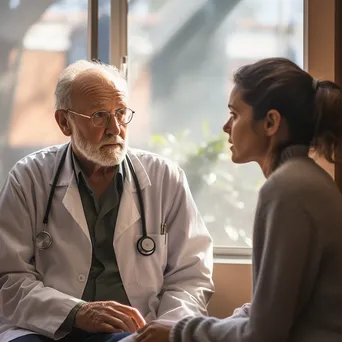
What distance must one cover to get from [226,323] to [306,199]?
1.07 feet

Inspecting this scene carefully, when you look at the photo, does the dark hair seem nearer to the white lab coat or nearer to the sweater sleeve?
the sweater sleeve

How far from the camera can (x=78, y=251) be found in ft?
6.79

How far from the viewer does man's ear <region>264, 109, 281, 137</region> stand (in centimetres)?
145

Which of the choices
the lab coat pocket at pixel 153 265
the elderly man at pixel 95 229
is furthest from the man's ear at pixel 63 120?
the lab coat pocket at pixel 153 265

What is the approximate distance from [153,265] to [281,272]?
0.87 m

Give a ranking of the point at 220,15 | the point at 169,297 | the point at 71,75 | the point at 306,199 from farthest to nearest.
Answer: the point at 220,15 → the point at 71,75 → the point at 169,297 → the point at 306,199

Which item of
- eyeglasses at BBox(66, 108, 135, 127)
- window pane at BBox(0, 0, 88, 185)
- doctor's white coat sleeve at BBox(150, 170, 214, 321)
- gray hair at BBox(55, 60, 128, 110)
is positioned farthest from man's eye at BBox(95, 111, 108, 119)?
window pane at BBox(0, 0, 88, 185)

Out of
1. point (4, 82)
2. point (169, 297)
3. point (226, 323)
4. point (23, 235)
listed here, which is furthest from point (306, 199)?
Result: point (4, 82)

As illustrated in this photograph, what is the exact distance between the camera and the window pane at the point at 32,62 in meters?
2.57

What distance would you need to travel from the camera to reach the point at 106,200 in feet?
7.02

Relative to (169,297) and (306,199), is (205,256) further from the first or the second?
(306,199)

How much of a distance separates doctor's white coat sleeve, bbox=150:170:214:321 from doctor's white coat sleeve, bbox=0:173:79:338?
333 mm

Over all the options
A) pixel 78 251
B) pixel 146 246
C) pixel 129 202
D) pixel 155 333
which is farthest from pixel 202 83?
pixel 155 333

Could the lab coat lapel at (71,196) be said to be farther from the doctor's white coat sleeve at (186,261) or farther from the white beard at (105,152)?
the doctor's white coat sleeve at (186,261)
